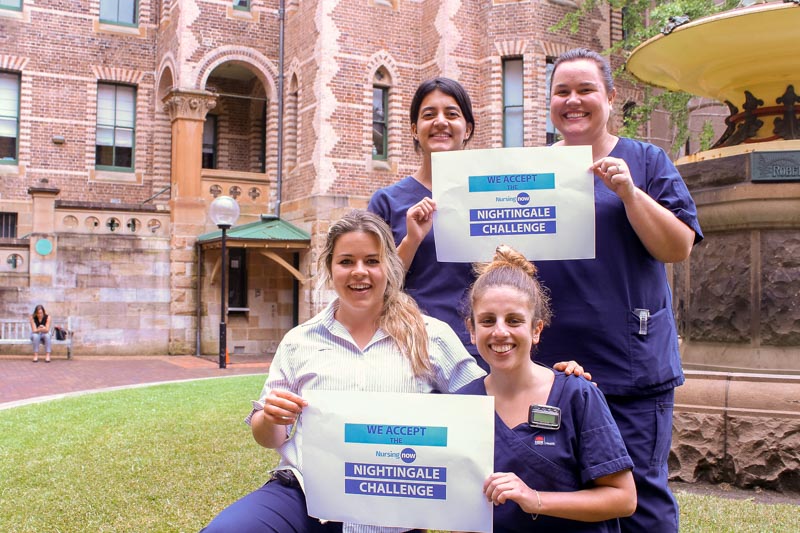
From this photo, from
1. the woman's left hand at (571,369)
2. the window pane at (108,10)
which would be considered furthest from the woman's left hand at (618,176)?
the window pane at (108,10)

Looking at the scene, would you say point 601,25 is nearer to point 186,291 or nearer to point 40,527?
point 186,291

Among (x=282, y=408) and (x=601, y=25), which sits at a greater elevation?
(x=601, y=25)

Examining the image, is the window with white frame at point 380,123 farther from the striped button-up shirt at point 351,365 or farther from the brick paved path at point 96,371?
the striped button-up shirt at point 351,365

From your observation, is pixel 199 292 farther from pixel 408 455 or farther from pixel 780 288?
pixel 408 455

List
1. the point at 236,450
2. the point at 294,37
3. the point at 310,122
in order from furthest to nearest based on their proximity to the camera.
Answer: the point at 294,37 → the point at 310,122 → the point at 236,450

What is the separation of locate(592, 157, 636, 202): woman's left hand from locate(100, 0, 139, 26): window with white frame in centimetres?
2298

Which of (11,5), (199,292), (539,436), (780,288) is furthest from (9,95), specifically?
(539,436)

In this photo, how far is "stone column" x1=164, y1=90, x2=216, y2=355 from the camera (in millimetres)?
19812

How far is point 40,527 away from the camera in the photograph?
194 inches

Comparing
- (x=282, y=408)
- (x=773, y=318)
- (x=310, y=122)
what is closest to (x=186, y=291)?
(x=310, y=122)

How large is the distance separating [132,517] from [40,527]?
0.55 meters

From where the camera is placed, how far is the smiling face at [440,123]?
10.3ft

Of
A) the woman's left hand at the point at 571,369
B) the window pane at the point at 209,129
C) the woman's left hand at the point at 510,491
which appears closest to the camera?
the woman's left hand at the point at 510,491

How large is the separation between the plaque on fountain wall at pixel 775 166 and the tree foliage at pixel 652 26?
35.2 ft
